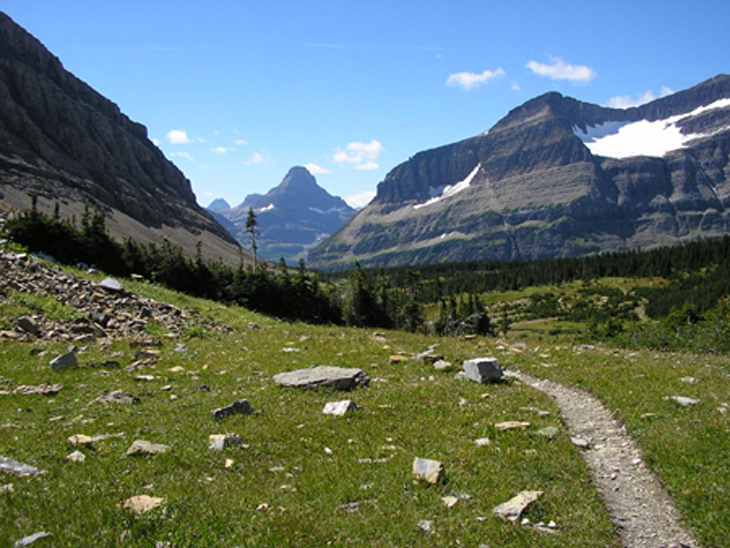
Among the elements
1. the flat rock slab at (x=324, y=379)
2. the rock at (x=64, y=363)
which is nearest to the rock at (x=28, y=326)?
the rock at (x=64, y=363)

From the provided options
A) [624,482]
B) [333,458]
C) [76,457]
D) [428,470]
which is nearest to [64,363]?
[76,457]

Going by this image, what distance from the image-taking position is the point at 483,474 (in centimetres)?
1031

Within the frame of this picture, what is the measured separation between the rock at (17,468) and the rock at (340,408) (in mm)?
7761

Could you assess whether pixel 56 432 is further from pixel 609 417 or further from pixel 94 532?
pixel 609 417

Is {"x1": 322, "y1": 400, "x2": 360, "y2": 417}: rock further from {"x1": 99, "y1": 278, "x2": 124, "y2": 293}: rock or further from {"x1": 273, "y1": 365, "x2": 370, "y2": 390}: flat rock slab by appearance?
{"x1": 99, "y1": 278, "x2": 124, "y2": 293}: rock

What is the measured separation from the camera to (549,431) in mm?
12805

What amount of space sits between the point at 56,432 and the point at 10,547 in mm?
6295

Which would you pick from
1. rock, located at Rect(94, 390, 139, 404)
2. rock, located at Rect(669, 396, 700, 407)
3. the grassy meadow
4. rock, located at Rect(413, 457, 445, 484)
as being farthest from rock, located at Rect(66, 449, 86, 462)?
rock, located at Rect(669, 396, 700, 407)

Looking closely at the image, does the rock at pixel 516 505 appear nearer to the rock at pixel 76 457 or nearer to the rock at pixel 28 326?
the rock at pixel 76 457

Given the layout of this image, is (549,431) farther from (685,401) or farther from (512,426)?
(685,401)

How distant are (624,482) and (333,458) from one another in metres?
7.03

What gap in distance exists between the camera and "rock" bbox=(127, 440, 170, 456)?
10.8m

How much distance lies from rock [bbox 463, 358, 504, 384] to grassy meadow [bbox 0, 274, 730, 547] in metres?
0.53

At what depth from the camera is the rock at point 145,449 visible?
10.8 metres
